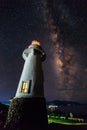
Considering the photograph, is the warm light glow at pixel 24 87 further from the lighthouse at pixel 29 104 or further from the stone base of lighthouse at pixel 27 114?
the stone base of lighthouse at pixel 27 114

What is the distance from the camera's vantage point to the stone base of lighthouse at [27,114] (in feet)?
75.3

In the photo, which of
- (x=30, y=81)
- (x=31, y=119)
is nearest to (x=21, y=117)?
(x=31, y=119)

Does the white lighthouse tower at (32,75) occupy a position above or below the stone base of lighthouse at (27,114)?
above

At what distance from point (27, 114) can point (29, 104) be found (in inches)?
36.4

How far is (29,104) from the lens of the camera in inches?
906

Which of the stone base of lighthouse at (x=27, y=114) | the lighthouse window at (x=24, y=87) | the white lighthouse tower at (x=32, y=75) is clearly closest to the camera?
the stone base of lighthouse at (x=27, y=114)

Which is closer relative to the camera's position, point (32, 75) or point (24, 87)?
point (24, 87)

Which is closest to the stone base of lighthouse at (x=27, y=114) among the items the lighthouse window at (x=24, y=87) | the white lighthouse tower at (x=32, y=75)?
the white lighthouse tower at (x=32, y=75)

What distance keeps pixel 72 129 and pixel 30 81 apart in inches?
308

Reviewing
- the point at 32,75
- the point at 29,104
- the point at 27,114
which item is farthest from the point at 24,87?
the point at 27,114

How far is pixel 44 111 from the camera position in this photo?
2381cm

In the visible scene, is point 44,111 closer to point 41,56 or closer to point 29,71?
point 29,71

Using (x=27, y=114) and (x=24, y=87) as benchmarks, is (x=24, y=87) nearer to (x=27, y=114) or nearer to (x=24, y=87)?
(x=24, y=87)

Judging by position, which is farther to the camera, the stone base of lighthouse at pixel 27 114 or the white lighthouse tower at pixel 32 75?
the white lighthouse tower at pixel 32 75
